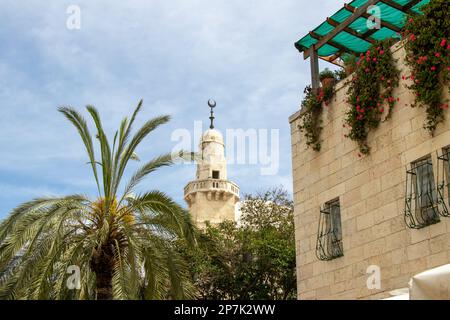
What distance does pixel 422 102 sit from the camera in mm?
10812

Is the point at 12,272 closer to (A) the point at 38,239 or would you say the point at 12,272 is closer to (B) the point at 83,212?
(A) the point at 38,239

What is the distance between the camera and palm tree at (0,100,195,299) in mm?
12227

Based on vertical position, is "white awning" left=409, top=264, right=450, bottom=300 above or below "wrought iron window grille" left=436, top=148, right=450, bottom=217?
below

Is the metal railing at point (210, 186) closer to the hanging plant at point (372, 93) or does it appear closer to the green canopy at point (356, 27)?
the green canopy at point (356, 27)

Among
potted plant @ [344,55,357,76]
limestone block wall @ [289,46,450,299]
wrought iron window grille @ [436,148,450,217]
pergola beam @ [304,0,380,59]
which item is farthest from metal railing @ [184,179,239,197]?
wrought iron window grille @ [436,148,450,217]

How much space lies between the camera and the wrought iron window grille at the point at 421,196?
10.6m

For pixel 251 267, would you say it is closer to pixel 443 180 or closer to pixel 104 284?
pixel 104 284

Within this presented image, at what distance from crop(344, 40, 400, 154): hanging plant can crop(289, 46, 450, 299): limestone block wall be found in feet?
0.57

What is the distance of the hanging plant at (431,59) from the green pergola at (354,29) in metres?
1.58


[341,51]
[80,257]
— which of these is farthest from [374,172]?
[80,257]

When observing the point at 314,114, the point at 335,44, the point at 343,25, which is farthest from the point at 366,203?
the point at 335,44

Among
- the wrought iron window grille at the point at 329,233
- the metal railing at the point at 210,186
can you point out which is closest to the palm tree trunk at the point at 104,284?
the wrought iron window grille at the point at 329,233

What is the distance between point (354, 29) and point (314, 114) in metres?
2.21

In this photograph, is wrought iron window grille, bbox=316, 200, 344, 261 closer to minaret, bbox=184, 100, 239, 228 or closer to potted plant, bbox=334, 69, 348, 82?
potted plant, bbox=334, 69, 348, 82
